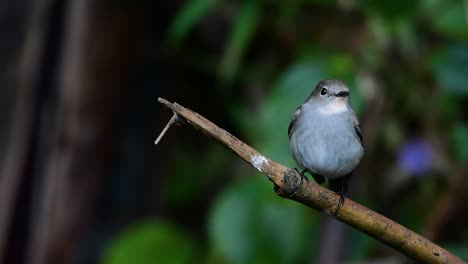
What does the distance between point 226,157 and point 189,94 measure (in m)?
0.39

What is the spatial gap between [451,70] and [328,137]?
1.35 metres

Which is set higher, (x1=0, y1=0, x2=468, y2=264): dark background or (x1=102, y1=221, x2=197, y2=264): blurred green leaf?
(x1=0, y1=0, x2=468, y2=264): dark background

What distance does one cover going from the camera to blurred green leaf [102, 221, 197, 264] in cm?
419

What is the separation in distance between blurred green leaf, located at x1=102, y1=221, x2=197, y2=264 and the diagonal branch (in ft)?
8.38

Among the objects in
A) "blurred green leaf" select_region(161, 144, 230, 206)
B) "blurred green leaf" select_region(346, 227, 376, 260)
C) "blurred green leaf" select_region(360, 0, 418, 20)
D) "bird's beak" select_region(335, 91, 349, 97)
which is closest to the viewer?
"bird's beak" select_region(335, 91, 349, 97)

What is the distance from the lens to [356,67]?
3740 millimetres

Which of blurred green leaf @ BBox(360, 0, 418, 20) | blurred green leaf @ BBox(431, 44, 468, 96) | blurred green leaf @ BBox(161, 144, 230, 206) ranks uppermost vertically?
blurred green leaf @ BBox(360, 0, 418, 20)

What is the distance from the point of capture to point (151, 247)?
425 cm

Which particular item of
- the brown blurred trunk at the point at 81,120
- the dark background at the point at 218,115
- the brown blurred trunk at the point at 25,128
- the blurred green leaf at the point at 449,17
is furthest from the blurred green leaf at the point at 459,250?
the brown blurred trunk at the point at 25,128

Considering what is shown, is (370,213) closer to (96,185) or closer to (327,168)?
(327,168)

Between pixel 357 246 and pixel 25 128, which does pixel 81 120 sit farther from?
pixel 357 246

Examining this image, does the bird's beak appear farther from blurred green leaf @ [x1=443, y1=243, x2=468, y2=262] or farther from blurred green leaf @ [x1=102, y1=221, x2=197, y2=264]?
blurred green leaf @ [x1=102, y1=221, x2=197, y2=264]

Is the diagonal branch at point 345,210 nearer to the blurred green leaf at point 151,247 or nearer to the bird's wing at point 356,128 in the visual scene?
the bird's wing at point 356,128

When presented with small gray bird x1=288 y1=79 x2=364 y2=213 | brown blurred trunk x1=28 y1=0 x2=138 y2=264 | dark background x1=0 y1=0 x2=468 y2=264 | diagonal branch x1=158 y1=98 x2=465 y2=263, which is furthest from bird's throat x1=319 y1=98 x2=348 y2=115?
brown blurred trunk x1=28 y1=0 x2=138 y2=264
